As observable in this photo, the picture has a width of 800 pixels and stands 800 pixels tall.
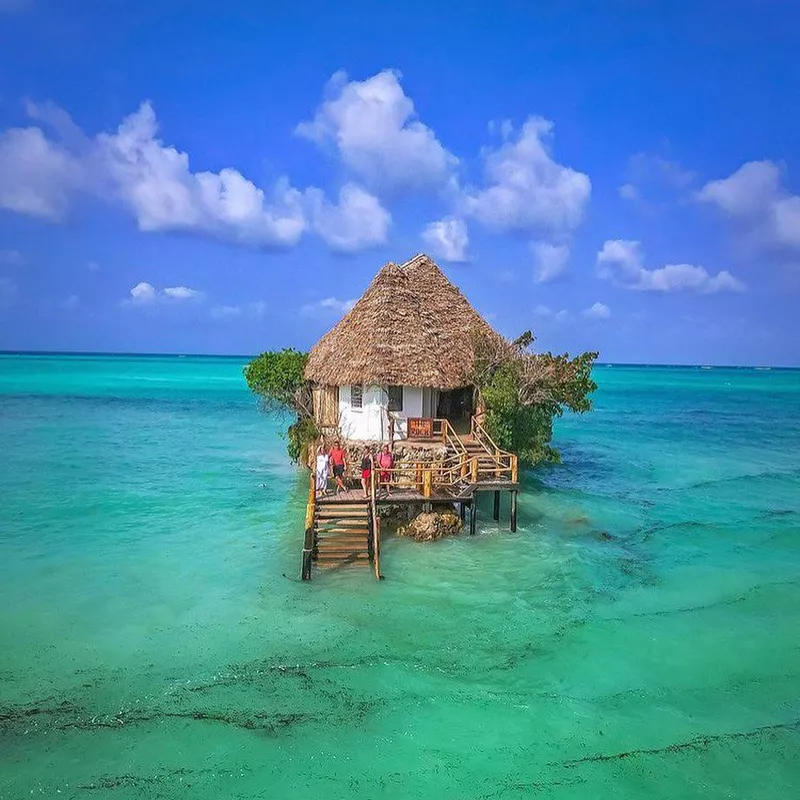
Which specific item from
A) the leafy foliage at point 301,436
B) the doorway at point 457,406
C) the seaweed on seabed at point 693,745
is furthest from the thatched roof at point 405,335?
the seaweed on seabed at point 693,745

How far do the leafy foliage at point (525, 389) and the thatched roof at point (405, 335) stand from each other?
788mm

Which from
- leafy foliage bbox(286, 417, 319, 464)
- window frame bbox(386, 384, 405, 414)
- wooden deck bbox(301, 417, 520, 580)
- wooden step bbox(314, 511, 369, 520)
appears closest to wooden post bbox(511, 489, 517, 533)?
wooden deck bbox(301, 417, 520, 580)

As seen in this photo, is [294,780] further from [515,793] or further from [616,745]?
[616,745]

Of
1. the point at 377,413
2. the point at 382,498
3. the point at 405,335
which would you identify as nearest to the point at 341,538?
the point at 382,498

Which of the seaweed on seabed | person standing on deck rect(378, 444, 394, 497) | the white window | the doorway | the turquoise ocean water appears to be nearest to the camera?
the turquoise ocean water

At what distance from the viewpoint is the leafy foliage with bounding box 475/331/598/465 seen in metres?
21.2

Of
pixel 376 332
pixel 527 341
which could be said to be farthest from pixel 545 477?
pixel 376 332

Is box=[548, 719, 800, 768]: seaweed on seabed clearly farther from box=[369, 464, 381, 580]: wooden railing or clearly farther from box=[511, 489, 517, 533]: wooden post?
box=[511, 489, 517, 533]: wooden post

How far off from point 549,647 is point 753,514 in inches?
548

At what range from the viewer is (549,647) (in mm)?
12336

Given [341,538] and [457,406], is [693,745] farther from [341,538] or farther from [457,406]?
[457,406]

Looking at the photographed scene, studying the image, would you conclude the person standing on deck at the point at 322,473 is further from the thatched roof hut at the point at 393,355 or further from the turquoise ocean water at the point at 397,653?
the thatched roof hut at the point at 393,355

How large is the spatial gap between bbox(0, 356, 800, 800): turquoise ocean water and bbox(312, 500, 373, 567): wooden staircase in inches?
31.0

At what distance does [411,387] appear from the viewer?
21344mm
